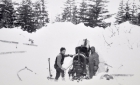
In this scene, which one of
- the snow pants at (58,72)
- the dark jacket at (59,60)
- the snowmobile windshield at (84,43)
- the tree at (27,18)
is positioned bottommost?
the snow pants at (58,72)

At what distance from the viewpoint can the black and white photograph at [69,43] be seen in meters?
4.30

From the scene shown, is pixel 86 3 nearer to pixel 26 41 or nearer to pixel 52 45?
pixel 52 45

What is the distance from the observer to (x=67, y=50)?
14.8 ft

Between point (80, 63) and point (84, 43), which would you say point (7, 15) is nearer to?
point (84, 43)

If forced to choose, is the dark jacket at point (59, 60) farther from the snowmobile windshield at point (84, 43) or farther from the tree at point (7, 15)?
the tree at point (7, 15)

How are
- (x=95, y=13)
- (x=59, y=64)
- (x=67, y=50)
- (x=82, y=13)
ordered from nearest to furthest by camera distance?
(x=95, y=13)
(x=82, y=13)
(x=59, y=64)
(x=67, y=50)

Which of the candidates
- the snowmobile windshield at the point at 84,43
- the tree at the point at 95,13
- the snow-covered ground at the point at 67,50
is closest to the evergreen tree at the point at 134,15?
the snow-covered ground at the point at 67,50

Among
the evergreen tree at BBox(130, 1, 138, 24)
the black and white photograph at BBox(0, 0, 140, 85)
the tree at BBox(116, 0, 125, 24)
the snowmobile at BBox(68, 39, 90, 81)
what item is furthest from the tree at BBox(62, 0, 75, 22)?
the evergreen tree at BBox(130, 1, 138, 24)

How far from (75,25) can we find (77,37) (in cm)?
35

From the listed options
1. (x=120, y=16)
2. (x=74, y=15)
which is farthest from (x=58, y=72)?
(x=120, y=16)

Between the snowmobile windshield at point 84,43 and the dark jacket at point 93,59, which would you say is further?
the snowmobile windshield at point 84,43

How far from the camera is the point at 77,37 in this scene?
4613 mm

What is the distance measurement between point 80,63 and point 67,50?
46 centimetres

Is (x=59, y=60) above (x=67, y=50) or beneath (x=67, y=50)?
beneath
